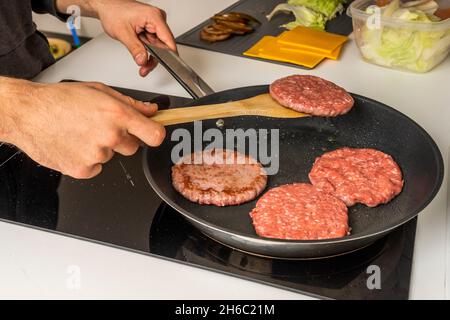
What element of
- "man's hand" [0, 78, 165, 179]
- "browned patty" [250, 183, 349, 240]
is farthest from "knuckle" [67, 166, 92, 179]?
"browned patty" [250, 183, 349, 240]

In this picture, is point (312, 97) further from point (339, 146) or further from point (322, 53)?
point (322, 53)

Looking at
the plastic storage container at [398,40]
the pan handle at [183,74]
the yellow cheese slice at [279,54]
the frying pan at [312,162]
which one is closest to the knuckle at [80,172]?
the frying pan at [312,162]

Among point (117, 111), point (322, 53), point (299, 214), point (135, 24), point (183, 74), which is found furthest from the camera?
point (322, 53)

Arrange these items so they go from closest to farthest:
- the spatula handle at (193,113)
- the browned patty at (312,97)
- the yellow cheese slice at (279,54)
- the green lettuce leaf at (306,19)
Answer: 1. the spatula handle at (193,113)
2. the browned patty at (312,97)
3. the yellow cheese slice at (279,54)
4. the green lettuce leaf at (306,19)

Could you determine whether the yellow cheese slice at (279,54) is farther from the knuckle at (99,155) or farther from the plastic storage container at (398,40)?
the knuckle at (99,155)

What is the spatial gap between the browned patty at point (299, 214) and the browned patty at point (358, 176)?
41 millimetres

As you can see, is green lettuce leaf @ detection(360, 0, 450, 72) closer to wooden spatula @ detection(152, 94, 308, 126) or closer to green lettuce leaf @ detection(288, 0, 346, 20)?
green lettuce leaf @ detection(288, 0, 346, 20)

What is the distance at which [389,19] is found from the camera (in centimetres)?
165

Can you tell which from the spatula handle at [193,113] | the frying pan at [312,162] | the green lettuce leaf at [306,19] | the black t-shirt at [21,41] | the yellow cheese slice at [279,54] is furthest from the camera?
the green lettuce leaf at [306,19]

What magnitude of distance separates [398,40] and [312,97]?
18.0 inches

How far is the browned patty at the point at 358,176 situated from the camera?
1170 mm

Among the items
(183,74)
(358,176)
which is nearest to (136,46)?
(183,74)

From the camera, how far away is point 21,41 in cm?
162
